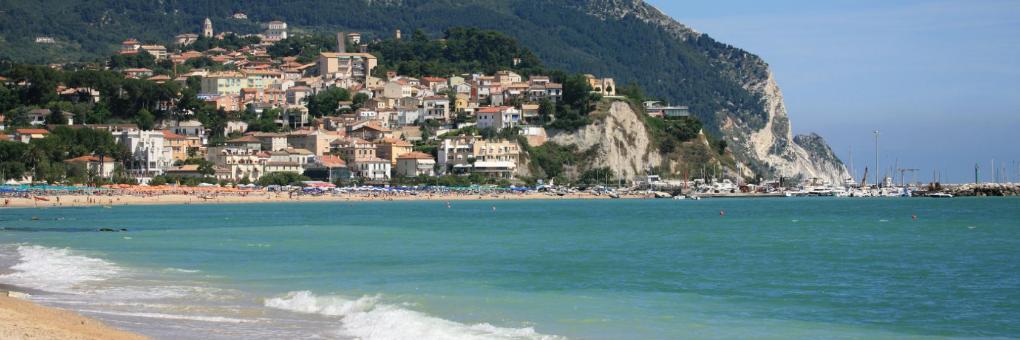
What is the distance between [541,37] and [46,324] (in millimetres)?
168434

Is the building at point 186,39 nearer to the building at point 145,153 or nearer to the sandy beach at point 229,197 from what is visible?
the building at point 145,153

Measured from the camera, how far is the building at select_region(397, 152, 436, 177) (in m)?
91.8

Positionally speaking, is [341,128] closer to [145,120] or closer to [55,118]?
[145,120]

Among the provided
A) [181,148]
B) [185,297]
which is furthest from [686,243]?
[181,148]

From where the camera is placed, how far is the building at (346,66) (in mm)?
113188

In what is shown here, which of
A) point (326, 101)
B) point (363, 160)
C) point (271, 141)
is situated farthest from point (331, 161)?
point (326, 101)

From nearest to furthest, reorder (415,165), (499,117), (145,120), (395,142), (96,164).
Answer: (96,164) < (415,165) < (145,120) < (395,142) < (499,117)

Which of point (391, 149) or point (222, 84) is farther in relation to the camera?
point (222, 84)

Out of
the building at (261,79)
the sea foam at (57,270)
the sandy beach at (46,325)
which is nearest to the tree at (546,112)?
the building at (261,79)

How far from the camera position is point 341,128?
9944 cm

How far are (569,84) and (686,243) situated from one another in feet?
207

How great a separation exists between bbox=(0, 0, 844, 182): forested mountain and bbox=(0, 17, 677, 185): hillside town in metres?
48.0

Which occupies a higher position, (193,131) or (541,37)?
(541,37)

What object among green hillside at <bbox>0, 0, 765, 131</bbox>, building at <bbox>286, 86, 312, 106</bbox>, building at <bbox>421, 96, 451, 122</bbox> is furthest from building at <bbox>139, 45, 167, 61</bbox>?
building at <bbox>421, 96, 451, 122</bbox>
